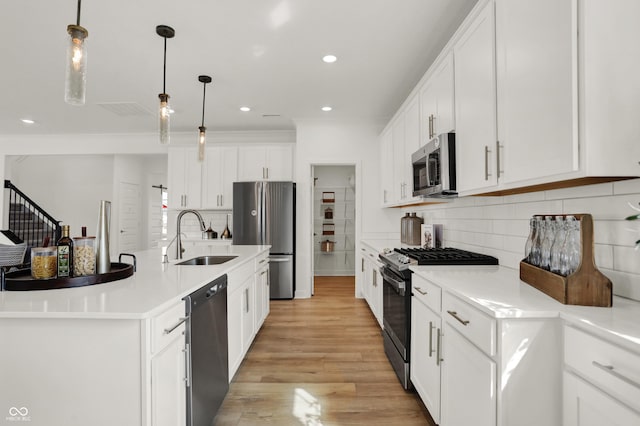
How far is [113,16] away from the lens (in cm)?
240

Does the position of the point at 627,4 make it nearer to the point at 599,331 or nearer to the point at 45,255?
the point at 599,331

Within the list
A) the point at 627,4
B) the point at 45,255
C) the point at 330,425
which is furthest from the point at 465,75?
the point at 45,255

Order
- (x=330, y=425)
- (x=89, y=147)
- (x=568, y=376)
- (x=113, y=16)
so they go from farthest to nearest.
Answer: (x=89, y=147) < (x=113, y=16) < (x=330, y=425) < (x=568, y=376)

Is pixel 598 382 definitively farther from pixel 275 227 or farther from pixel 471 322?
pixel 275 227

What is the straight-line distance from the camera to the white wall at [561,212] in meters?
1.32

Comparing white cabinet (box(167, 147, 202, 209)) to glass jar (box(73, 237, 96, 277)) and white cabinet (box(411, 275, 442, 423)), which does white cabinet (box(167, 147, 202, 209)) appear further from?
white cabinet (box(411, 275, 442, 423))

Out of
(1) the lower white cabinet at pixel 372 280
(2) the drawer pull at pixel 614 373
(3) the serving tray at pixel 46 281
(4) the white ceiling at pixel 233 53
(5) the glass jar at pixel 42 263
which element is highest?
(4) the white ceiling at pixel 233 53

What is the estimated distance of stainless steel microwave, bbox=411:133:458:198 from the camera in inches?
88.5

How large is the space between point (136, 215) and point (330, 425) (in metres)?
6.90

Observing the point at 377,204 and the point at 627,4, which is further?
the point at 377,204

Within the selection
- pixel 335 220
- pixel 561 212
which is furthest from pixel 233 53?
pixel 335 220

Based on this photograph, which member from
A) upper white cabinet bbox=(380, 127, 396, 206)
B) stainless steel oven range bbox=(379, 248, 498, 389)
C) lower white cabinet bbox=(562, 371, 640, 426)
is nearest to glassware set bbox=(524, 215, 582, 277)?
lower white cabinet bbox=(562, 371, 640, 426)

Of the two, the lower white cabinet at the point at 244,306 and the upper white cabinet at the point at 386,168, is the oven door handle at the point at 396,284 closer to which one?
the lower white cabinet at the point at 244,306

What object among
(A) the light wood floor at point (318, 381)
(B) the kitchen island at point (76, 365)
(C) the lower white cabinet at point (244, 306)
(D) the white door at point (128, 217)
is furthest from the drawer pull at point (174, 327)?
(D) the white door at point (128, 217)
